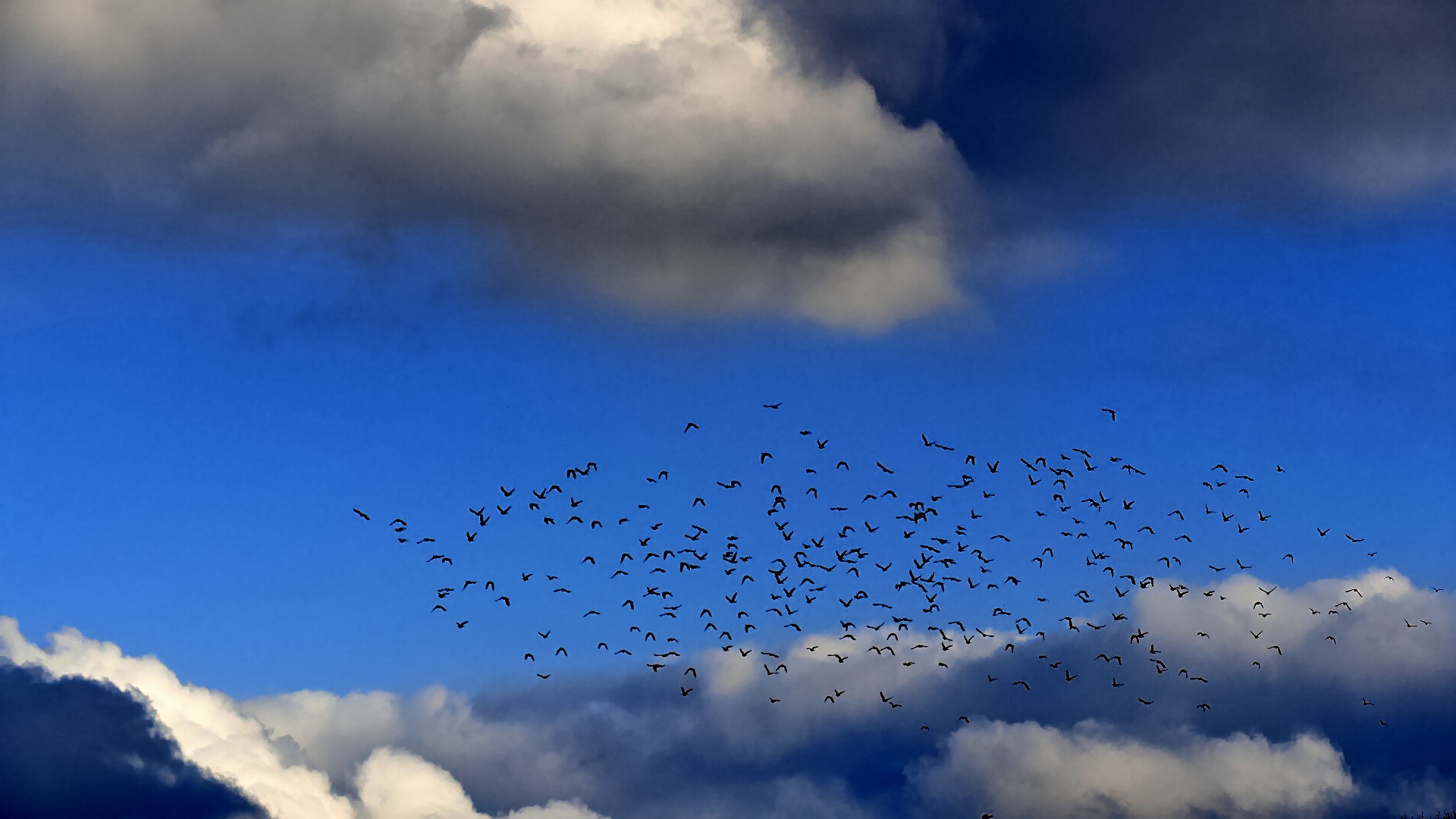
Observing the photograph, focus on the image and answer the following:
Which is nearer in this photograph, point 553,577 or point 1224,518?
point 553,577

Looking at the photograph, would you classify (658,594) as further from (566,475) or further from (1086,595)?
(1086,595)

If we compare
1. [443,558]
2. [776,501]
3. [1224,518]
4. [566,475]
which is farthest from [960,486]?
[443,558]

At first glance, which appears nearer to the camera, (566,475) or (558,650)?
(566,475)

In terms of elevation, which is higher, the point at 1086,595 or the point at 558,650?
the point at 1086,595

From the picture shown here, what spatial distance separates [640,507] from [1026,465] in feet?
163

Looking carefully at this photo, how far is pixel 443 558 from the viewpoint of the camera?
467ft

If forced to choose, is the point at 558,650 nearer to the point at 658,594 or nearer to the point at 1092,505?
the point at 658,594

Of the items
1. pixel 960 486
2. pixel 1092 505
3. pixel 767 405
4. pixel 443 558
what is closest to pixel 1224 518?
pixel 1092 505

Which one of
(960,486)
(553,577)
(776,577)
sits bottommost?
(553,577)

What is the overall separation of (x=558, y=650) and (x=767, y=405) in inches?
1848

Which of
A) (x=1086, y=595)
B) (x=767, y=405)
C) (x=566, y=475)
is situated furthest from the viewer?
(x=1086, y=595)

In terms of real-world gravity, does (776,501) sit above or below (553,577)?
above

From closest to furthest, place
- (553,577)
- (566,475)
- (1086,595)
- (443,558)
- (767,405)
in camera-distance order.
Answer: (767,405)
(553,577)
(566,475)
(443,558)
(1086,595)

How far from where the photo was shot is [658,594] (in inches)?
5827
